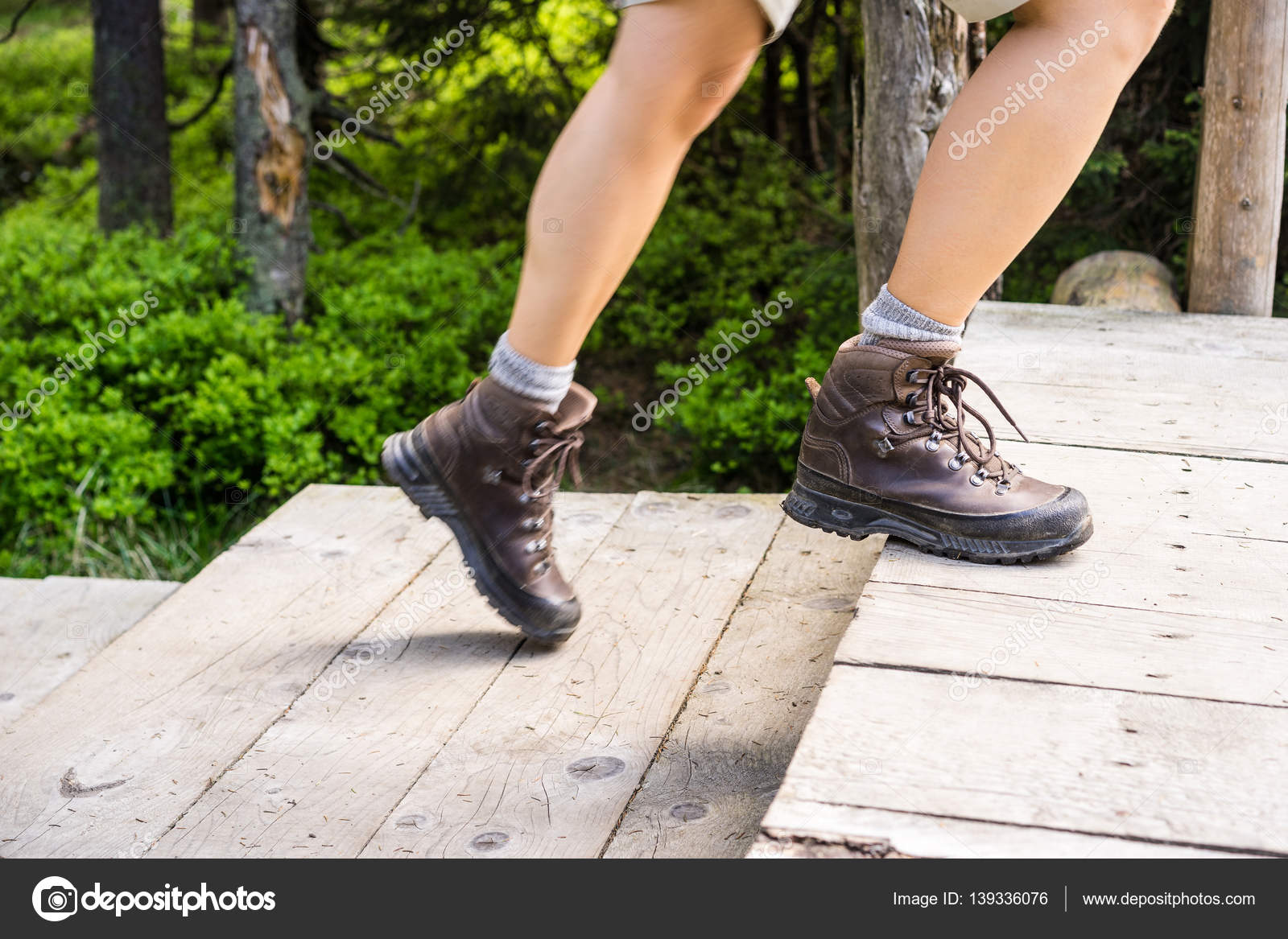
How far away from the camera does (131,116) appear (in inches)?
185

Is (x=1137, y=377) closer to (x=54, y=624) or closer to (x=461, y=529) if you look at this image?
(x=461, y=529)

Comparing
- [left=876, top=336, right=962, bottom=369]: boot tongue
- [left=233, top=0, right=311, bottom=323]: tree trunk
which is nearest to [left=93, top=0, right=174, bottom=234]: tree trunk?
[left=233, top=0, right=311, bottom=323]: tree trunk

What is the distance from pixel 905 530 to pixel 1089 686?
432mm

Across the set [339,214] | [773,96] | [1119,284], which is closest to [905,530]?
[1119,284]

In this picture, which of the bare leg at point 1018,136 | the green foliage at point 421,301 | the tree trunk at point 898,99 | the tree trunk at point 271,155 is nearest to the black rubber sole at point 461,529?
the bare leg at point 1018,136

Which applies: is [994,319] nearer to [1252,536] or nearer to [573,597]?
[1252,536]

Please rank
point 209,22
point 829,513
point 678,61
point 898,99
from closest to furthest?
1. point 678,61
2. point 829,513
3. point 898,99
4. point 209,22

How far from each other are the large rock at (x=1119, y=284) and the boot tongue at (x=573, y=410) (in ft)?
6.27

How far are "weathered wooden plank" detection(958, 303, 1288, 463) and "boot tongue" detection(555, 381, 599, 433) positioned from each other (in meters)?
0.74

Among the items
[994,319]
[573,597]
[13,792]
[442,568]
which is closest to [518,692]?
[573,597]

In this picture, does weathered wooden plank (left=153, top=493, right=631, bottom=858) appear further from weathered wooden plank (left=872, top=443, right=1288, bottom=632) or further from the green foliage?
the green foliage

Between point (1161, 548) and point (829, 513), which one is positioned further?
point (829, 513)

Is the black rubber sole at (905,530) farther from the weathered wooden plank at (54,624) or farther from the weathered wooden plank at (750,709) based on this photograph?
the weathered wooden plank at (54,624)
